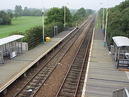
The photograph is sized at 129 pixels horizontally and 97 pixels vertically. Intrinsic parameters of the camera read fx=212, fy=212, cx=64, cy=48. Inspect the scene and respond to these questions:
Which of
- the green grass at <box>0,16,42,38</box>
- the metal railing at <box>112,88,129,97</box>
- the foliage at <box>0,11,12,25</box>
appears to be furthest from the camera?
the foliage at <box>0,11,12,25</box>

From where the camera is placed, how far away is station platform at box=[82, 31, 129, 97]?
13.8m

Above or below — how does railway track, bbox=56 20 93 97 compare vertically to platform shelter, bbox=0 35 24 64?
below

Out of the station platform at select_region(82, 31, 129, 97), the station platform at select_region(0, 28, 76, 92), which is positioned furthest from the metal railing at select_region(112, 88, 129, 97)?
the station platform at select_region(0, 28, 76, 92)

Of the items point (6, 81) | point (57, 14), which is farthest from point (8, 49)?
point (57, 14)

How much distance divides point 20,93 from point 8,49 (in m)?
8.91

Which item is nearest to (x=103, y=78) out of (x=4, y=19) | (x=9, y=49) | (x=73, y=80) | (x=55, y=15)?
(x=73, y=80)

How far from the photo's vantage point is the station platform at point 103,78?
45.3ft

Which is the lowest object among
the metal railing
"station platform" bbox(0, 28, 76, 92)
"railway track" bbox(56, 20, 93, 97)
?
"railway track" bbox(56, 20, 93, 97)

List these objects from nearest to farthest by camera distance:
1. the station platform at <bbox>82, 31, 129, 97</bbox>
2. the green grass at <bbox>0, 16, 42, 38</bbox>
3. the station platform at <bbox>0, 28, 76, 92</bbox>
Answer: the station platform at <bbox>82, 31, 129, 97</bbox>, the station platform at <bbox>0, 28, 76, 92</bbox>, the green grass at <bbox>0, 16, 42, 38</bbox>

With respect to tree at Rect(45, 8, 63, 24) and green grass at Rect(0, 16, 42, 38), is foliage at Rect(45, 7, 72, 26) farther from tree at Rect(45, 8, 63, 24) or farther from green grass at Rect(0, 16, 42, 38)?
green grass at Rect(0, 16, 42, 38)

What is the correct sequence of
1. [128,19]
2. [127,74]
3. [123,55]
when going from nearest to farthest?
1. [127,74]
2. [123,55]
3. [128,19]

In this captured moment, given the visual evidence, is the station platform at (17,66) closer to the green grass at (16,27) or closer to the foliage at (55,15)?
the foliage at (55,15)

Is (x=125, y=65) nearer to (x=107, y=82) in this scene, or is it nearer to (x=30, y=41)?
(x=107, y=82)

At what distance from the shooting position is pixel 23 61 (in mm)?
20891
